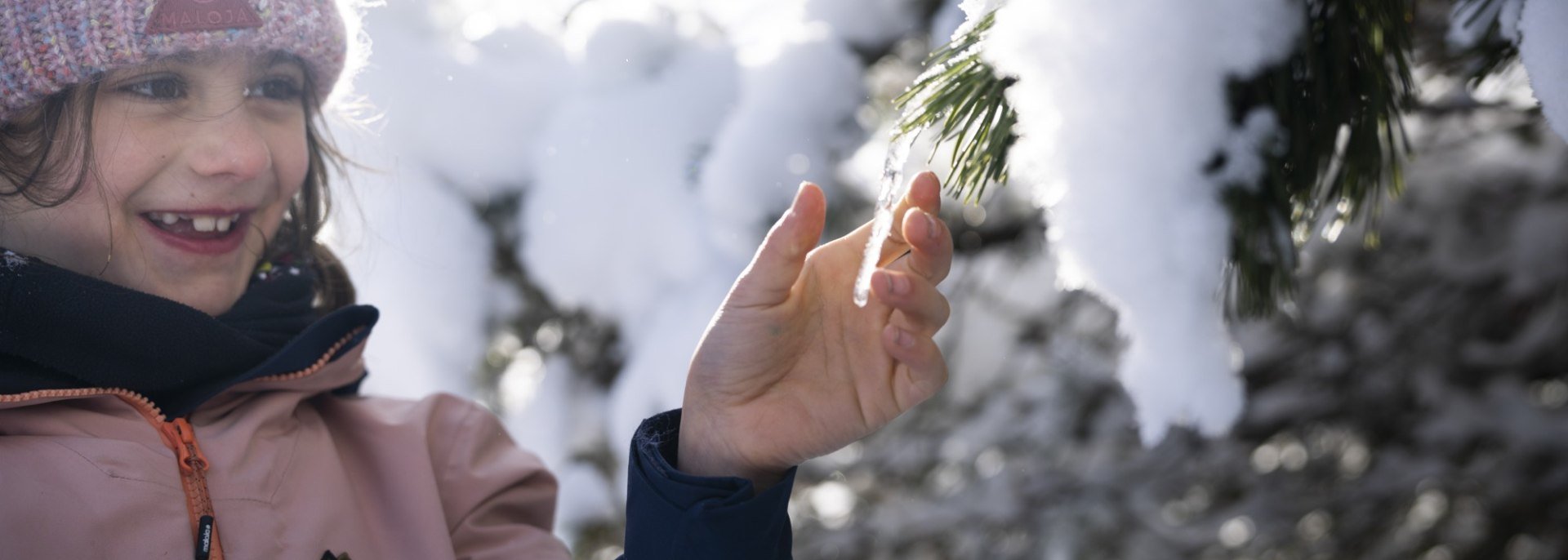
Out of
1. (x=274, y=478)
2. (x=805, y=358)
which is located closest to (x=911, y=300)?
(x=805, y=358)

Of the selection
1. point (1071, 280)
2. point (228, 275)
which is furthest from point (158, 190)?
point (1071, 280)

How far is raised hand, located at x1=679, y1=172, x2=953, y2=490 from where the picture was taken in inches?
42.8

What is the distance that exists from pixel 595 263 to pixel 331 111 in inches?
20.9

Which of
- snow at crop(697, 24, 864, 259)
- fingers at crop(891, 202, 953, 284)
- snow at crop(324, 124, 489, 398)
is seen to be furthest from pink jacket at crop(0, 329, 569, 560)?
fingers at crop(891, 202, 953, 284)

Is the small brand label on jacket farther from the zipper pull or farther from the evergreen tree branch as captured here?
the evergreen tree branch

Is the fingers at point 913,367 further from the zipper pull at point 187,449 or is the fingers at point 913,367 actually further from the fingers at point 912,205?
the zipper pull at point 187,449

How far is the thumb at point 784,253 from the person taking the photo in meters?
1.04

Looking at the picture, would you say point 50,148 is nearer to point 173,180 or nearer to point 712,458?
point 173,180

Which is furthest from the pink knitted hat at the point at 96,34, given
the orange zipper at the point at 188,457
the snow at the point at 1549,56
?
the snow at the point at 1549,56

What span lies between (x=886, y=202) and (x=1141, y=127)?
219 millimetres

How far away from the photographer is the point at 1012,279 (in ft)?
8.00

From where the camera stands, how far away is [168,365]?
1.23m

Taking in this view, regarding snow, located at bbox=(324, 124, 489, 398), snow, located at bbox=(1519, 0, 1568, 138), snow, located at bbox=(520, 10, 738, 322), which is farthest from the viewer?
snow, located at bbox=(520, 10, 738, 322)

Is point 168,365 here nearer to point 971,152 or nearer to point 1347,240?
point 971,152
